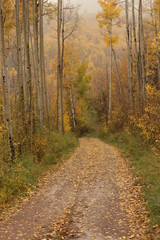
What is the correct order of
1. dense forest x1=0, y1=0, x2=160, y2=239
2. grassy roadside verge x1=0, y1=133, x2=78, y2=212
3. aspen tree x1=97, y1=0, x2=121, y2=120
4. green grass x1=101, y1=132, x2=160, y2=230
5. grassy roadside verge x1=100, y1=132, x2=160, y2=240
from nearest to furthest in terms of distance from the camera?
grassy roadside verge x1=100, y1=132, x2=160, y2=240 → green grass x1=101, y1=132, x2=160, y2=230 → grassy roadside verge x1=0, y1=133, x2=78, y2=212 → dense forest x1=0, y1=0, x2=160, y2=239 → aspen tree x1=97, y1=0, x2=121, y2=120

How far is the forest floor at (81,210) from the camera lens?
536 cm

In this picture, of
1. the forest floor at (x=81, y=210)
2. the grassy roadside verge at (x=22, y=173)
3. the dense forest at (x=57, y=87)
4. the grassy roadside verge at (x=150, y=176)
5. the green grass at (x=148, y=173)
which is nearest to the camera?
the forest floor at (x=81, y=210)

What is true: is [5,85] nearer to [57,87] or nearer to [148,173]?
[148,173]

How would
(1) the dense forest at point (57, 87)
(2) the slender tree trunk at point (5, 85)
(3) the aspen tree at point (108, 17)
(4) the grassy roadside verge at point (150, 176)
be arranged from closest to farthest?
(4) the grassy roadside verge at point (150, 176), (2) the slender tree trunk at point (5, 85), (1) the dense forest at point (57, 87), (3) the aspen tree at point (108, 17)

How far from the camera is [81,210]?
6660mm

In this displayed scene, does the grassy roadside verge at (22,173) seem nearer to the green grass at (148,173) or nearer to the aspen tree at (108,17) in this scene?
the green grass at (148,173)

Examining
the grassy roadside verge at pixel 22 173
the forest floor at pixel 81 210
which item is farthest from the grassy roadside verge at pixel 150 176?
the grassy roadside verge at pixel 22 173

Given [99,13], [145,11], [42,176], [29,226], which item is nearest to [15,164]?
[42,176]

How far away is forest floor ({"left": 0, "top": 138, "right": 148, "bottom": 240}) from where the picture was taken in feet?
17.6

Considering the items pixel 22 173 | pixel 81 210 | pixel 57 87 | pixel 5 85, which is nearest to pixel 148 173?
pixel 81 210

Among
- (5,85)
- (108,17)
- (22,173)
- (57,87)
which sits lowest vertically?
(22,173)

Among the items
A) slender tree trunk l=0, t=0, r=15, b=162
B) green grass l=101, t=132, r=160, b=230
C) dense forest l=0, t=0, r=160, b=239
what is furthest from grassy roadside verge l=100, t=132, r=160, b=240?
slender tree trunk l=0, t=0, r=15, b=162

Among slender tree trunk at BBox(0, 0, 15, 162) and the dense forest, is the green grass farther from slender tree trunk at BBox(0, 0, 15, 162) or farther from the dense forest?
slender tree trunk at BBox(0, 0, 15, 162)

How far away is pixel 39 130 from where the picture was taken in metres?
14.1
